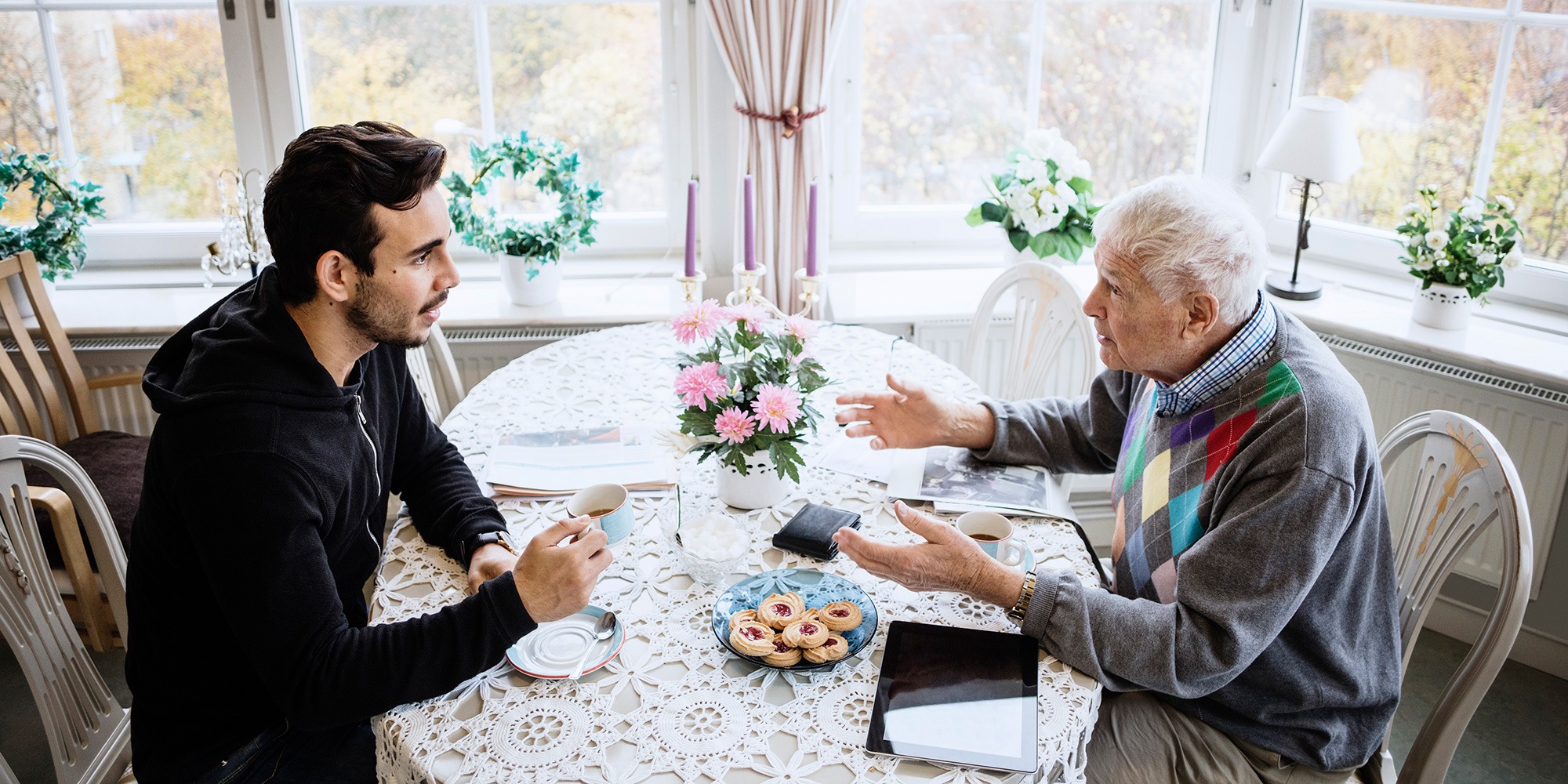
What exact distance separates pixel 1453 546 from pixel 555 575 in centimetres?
122

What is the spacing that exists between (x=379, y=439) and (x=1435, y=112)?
2723 millimetres

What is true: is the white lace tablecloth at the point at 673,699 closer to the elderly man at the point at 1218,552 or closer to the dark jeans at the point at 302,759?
the elderly man at the point at 1218,552

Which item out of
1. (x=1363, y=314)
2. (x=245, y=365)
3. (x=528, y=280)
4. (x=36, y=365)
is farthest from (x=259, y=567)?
(x=1363, y=314)

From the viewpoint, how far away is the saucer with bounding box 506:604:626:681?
4.18ft

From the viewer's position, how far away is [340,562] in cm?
147

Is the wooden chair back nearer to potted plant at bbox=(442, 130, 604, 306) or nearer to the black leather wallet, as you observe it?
potted plant at bbox=(442, 130, 604, 306)

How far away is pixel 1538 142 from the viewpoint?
2.63 metres

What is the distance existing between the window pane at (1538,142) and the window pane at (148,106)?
3376 mm

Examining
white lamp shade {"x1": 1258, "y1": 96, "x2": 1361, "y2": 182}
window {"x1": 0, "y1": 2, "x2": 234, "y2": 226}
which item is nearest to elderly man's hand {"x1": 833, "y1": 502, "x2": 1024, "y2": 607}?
white lamp shade {"x1": 1258, "y1": 96, "x2": 1361, "y2": 182}

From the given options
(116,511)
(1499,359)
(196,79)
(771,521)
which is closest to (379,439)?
(771,521)

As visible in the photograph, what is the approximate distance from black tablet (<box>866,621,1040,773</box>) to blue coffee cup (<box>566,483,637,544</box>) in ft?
1.34

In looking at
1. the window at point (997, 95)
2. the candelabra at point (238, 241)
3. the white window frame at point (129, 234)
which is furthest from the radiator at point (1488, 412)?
the white window frame at point (129, 234)

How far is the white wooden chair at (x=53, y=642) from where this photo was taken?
1.43 meters

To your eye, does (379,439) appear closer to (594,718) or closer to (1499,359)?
(594,718)
